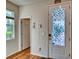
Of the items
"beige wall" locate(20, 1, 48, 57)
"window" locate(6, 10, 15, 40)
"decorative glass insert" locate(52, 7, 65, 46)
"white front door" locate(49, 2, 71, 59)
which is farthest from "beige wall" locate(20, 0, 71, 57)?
"window" locate(6, 10, 15, 40)

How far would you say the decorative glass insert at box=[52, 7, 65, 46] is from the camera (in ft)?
13.5

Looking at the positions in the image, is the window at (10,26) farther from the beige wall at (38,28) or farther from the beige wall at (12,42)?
the beige wall at (38,28)

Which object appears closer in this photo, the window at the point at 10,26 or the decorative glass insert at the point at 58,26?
the decorative glass insert at the point at 58,26

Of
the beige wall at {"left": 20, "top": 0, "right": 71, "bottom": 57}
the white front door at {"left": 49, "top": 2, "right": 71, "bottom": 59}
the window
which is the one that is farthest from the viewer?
the window

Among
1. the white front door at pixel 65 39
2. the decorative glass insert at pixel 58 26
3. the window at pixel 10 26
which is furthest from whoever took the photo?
the window at pixel 10 26

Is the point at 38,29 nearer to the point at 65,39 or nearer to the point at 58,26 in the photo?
the point at 58,26

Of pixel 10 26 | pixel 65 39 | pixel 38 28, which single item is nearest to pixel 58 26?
pixel 65 39

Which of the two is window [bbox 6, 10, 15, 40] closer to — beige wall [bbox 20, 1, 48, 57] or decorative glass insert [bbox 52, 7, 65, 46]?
beige wall [bbox 20, 1, 48, 57]

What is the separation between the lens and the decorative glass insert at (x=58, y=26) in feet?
13.5

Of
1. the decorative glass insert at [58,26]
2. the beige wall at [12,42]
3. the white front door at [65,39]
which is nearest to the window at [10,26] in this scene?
the beige wall at [12,42]

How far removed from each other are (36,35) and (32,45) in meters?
0.65

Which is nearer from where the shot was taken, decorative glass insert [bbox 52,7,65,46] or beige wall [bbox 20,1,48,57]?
decorative glass insert [bbox 52,7,65,46]

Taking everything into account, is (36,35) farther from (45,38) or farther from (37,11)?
(37,11)

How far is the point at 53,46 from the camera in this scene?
437 cm
